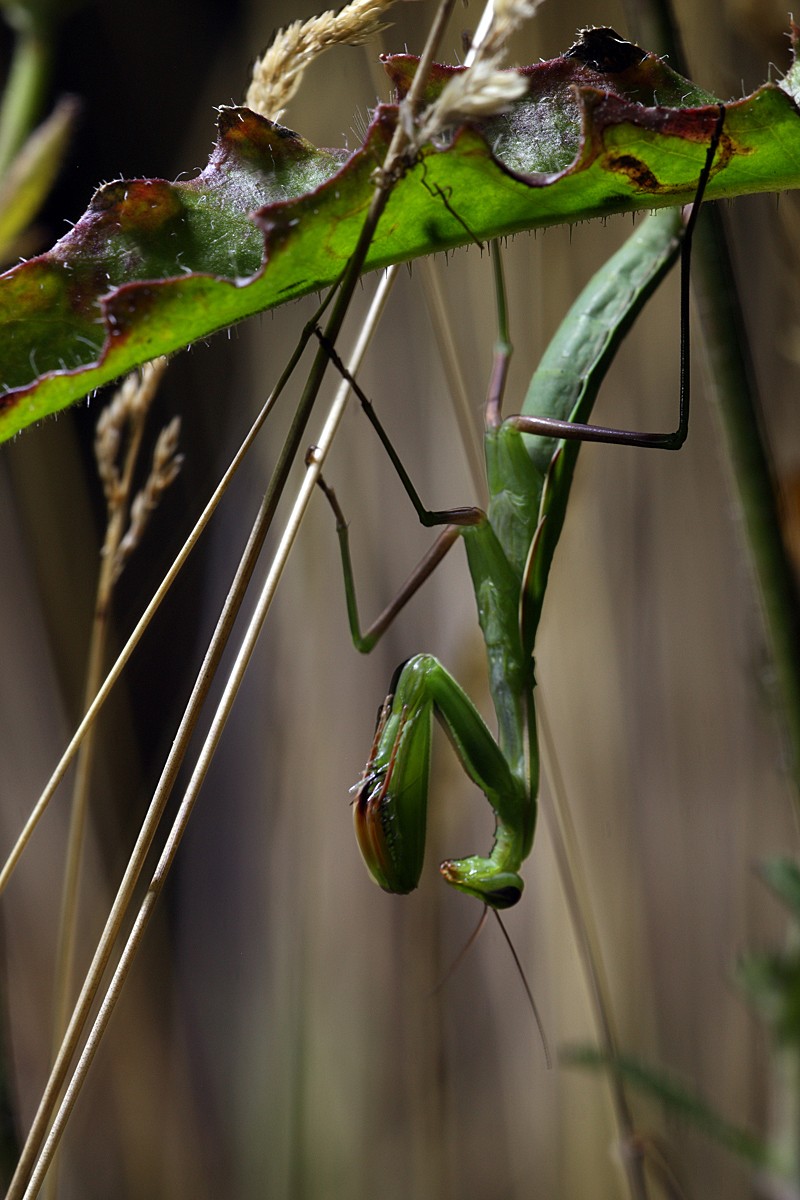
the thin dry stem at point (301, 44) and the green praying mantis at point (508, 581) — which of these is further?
the green praying mantis at point (508, 581)

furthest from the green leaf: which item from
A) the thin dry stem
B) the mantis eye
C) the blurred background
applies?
the blurred background

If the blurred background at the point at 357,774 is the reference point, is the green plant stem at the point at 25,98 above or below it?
above

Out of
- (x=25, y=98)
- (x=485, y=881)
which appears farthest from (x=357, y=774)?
(x=25, y=98)

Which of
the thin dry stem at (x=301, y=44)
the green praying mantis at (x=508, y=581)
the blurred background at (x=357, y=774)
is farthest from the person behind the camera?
the blurred background at (x=357, y=774)

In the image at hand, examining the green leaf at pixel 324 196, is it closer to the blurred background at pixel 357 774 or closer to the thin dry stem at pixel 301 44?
the thin dry stem at pixel 301 44

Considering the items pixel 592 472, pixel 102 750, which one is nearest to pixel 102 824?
pixel 102 750

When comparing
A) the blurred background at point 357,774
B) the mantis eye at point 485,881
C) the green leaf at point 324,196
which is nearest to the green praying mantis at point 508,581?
the mantis eye at point 485,881

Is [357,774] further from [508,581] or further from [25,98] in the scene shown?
[25,98]
